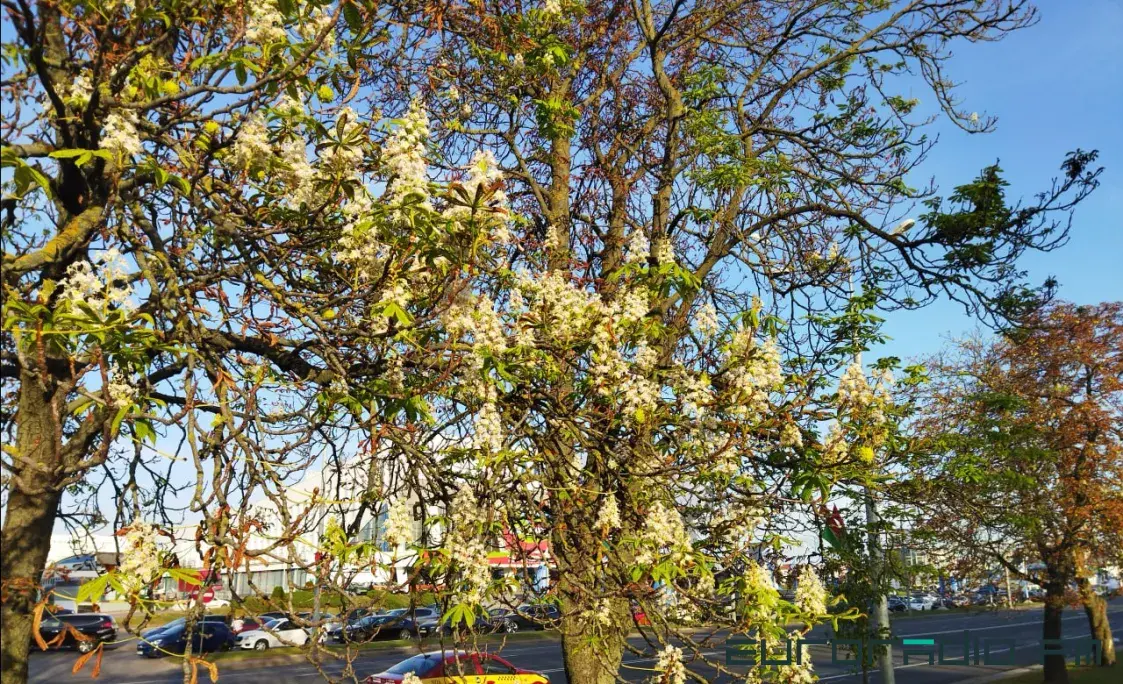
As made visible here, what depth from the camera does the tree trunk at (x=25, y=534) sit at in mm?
4121

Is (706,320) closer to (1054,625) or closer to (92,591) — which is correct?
(92,591)

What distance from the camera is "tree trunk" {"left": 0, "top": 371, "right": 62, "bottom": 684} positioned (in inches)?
162

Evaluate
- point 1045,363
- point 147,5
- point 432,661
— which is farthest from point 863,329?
point 1045,363

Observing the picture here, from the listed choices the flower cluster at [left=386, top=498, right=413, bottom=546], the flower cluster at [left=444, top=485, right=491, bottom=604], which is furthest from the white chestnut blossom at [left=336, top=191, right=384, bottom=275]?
the flower cluster at [left=444, top=485, right=491, bottom=604]

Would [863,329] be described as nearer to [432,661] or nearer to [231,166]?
[231,166]

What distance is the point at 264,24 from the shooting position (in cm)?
339

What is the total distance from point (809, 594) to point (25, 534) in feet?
14.6

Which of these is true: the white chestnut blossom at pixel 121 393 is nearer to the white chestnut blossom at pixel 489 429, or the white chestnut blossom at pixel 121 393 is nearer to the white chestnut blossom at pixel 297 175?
the white chestnut blossom at pixel 297 175

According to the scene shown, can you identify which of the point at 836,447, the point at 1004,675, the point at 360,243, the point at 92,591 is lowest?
the point at 1004,675

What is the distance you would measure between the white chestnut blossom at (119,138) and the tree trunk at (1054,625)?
1791cm

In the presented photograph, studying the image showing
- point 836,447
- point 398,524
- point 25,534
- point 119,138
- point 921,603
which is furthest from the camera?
point 921,603

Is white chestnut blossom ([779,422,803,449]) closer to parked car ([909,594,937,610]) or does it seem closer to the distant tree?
the distant tree

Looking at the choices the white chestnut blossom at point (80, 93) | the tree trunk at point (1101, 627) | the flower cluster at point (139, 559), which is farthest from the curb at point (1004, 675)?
the white chestnut blossom at point (80, 93)

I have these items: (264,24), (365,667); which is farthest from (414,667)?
(264,24)
